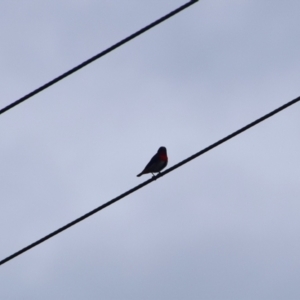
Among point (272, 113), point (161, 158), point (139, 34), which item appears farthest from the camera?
point (161, 158)

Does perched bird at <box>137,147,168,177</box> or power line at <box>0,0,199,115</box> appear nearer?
power line at <box>0,0,199,115</box>

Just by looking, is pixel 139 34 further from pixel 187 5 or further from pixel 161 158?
pixel 161 158

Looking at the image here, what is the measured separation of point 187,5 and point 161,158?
332 inches

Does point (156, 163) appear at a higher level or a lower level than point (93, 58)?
higher

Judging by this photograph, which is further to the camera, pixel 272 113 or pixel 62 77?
pixel 272 113

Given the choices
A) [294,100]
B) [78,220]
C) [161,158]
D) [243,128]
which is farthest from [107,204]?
[161,158]

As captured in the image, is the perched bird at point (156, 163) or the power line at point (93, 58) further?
the perched bird at point (156, 163)

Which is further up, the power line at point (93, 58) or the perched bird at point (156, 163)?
the perched bird at point (156, 163)

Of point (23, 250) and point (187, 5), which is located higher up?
point (187, 5)

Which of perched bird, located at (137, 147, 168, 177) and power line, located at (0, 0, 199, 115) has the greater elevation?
perched bird, located at (137, 147, 168, 177)

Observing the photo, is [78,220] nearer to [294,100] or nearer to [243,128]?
[243,128]

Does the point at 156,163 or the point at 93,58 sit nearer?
the point at 93,58

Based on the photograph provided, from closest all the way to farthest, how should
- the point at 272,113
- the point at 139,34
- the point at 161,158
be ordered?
the point at 139,34 < the point at 272,113 < the point at 161,158

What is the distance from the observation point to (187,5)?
309 inches
